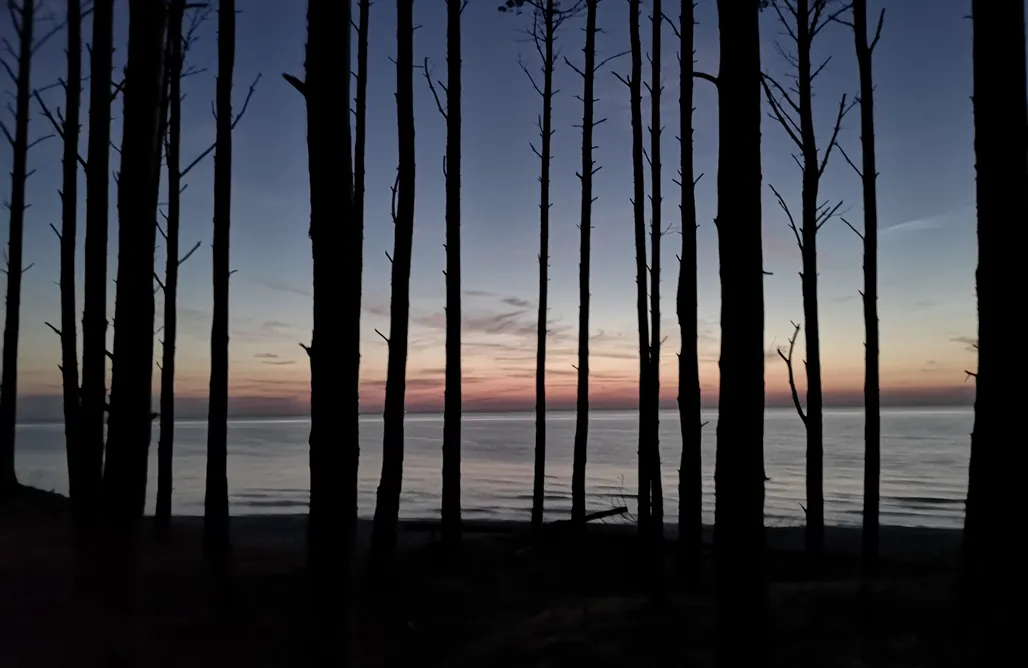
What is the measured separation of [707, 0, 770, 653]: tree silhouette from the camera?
4.82m

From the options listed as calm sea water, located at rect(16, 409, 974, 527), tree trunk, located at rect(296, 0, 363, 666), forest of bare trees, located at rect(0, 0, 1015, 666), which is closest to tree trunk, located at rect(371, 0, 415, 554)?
forest of bare trees, located at rect(0, 0, 1015, 666)

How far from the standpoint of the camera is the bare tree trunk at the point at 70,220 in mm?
14648

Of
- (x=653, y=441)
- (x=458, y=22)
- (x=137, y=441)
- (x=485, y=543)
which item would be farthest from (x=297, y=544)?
(x=458, y=22)

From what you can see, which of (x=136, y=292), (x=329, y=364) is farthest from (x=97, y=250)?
(x=329, y=364)

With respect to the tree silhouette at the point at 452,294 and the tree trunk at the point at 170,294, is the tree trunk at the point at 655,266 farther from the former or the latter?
the tree trunk at the point at 170,294

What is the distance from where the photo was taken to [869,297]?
10.9 m

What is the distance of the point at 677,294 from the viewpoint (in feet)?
36.2

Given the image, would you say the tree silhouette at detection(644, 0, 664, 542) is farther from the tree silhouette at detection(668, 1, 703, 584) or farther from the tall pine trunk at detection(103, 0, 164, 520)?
the tall pine trunk at detection(103, 0, 164, 520)

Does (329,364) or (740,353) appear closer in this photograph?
(329,364)

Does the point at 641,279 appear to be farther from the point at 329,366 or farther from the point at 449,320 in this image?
the point at 329,366

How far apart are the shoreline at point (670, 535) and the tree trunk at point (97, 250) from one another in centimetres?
469

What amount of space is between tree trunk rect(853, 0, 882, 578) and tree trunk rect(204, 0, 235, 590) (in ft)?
31.4

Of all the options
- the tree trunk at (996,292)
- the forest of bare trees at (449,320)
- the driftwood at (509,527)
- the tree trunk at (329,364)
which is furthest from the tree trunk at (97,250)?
the tree trunk at (996,292)

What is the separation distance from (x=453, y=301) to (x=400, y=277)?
1.21 meters
